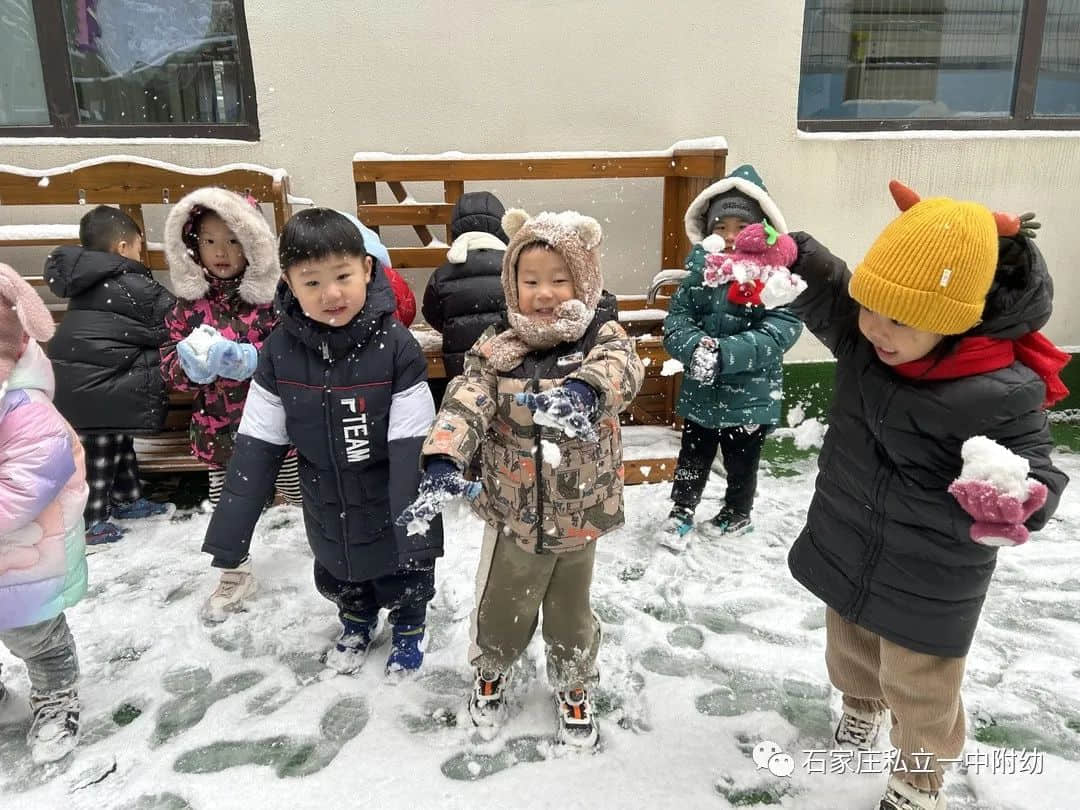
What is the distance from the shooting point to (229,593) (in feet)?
10.3

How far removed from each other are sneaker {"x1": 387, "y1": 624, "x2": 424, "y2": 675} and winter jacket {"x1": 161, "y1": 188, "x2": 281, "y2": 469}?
136cm

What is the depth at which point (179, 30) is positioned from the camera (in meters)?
4.70

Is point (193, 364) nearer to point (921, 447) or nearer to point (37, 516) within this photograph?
point (37, 516)

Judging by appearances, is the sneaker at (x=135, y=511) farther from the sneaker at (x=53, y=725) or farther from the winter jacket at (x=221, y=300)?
the sneaker at (x=53, y=725)

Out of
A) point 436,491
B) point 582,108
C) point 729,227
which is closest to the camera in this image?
point 436,491

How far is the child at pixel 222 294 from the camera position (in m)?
3.07

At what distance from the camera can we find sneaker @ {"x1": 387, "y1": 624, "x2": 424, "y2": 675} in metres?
2.64

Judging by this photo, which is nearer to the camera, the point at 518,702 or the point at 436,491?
the point at 436,491

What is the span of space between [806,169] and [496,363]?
13.1ft

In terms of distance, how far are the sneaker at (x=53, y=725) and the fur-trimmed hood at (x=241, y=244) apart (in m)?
1.67

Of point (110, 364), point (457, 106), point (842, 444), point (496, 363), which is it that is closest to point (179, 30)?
point (457, 106)

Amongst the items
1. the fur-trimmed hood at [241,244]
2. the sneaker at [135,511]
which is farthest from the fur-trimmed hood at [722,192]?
the sneaker at [135,511]

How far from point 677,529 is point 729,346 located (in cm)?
103

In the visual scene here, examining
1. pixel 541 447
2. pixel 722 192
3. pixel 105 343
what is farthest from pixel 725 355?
pixel 105 343
